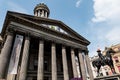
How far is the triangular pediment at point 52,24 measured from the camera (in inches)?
742

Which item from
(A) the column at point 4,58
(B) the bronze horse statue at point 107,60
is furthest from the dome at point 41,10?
(B) the bronze horse statue at point 107,60

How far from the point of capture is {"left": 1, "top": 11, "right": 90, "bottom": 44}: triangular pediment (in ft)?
61.9

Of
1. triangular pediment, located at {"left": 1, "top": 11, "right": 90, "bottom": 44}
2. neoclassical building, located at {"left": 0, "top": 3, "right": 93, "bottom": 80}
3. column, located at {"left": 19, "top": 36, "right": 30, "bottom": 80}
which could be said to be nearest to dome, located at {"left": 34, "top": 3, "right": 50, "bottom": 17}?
triangular pediment, located at {"left": 1, "top": 11, "right": 90, "bottom": 44}

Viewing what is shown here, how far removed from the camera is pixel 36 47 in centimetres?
2325

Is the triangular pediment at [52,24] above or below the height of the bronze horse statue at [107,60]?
above

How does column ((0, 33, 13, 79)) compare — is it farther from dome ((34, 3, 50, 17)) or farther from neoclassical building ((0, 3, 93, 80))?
dome ((34, 3, 50, 17))

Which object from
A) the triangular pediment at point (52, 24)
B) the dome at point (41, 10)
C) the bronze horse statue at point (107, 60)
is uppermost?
the dome at point (41, 10)

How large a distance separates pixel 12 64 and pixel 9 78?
2561mm

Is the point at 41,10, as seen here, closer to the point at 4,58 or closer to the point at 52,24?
the point at 52,24

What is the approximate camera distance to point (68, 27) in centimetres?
2470

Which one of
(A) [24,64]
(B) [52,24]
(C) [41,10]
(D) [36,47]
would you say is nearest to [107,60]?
(A) [24,64]

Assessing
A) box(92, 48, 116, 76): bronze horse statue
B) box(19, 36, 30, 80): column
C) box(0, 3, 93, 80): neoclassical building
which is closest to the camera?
box(92, 48, 116, 76): bronze horse statue

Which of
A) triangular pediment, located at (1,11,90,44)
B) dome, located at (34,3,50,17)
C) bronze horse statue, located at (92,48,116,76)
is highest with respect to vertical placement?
dome, located at (34,3,50,17)

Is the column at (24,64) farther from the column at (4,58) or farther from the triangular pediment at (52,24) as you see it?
the triangular pediment at (52,24)
